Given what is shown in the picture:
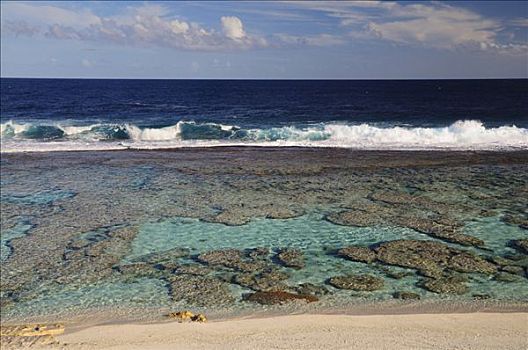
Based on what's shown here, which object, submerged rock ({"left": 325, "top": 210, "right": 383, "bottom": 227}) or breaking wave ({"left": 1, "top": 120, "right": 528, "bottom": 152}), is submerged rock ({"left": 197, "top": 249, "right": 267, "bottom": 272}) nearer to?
submerged rock ({"left": 325, "top": 210, "right": 383, "bottom": 227})

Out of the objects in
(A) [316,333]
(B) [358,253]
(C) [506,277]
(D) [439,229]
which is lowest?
(A) [316,333]

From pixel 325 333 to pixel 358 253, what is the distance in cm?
439

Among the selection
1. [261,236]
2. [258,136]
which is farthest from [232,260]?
[258,136]

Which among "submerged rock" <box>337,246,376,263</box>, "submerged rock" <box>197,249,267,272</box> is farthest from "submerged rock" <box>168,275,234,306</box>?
"submerged rock" <box>337,246,376,263</box>

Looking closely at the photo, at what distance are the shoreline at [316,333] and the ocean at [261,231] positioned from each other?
542mm

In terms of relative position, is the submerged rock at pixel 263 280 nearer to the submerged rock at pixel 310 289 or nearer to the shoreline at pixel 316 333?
the submerged rock at pixel 310 289

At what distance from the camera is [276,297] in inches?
388

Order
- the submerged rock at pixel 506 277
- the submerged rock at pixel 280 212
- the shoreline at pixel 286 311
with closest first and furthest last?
the shoreline at pixel 286 311
the submerged rock at pixel 506 277
the submerged rock at pixel 280 212

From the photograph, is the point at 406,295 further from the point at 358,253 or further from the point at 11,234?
the point at 11,234

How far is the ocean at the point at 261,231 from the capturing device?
32.6 ft

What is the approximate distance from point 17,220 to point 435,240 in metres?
12.5

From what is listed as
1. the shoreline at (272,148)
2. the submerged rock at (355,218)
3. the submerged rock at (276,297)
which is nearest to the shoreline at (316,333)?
the submerged rock at (276,297)

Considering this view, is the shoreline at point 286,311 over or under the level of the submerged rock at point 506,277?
under

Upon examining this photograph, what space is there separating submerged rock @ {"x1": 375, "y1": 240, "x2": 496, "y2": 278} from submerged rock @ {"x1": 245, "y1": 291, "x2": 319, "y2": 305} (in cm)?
269
